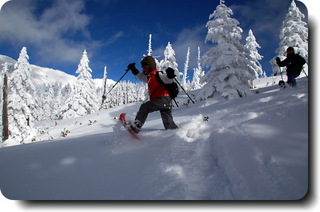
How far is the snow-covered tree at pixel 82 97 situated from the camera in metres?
26.9

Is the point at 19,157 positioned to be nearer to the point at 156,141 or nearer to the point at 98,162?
the point at 98,162

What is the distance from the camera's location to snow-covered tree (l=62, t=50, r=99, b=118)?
26.9 m

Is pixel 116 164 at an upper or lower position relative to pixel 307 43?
lower

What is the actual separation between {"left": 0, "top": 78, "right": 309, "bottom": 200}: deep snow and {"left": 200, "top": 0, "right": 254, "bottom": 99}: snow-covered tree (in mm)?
7543

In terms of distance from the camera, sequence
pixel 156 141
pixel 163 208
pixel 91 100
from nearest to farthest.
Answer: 1. pixel 163 208
2. pixel 156 141
3. pixel 91 100

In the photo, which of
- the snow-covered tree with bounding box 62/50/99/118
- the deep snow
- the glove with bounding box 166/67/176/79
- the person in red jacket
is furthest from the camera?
the snow-covered tree with bounding box 62/50/99/118

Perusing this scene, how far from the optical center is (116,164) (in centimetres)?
258

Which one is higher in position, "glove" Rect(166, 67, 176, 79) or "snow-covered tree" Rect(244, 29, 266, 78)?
"snow-covered tree" Rect(244, 29, 266, 78)

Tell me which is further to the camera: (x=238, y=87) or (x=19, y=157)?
(x=238, y=87)

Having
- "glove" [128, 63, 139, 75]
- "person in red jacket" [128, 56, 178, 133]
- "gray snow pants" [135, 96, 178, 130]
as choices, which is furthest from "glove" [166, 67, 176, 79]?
"glove" [128, 63, 139, 75]

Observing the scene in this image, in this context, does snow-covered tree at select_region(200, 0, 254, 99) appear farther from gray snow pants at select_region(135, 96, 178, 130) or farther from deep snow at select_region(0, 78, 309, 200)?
deep snow at select_region(0, 78, 309, 200)

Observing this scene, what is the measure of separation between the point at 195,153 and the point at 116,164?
1.17 m

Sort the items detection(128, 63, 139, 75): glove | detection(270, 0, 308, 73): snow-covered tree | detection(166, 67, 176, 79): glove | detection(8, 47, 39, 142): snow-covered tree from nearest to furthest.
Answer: detection(270, 0, 308, 73): snow-covered tree < detection(166, 67, 176, 79): glove < detection(128, 63, 139, 75): glove < detection(8, 47, 39, 142): snow-covered tree

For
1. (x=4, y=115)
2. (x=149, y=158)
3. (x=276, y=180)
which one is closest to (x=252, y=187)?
(x=276, y=180)
